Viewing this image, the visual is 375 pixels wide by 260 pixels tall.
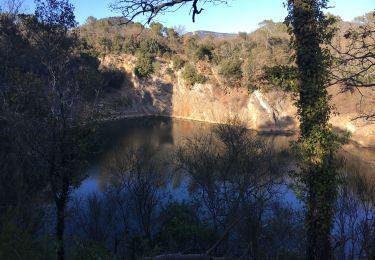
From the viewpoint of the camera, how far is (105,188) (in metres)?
22.2

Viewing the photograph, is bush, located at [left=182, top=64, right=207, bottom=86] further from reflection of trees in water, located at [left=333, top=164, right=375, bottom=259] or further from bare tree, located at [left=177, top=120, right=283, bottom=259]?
reflection of trees in water, located at [left=333, top=164, right=375, bottom=259]

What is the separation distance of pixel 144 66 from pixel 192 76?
8.65 meters

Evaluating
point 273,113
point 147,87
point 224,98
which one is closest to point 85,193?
point 273,113

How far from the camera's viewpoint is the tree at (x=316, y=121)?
7.84 metres

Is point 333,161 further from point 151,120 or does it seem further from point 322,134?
point 151,120

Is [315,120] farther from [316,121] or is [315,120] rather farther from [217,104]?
[217,104]

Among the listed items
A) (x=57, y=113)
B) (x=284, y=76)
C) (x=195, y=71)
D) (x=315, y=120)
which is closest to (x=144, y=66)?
(x=195, y=71)

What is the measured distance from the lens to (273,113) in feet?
149

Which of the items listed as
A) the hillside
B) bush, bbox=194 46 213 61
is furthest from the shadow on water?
bush, bbox=194 46 213 61

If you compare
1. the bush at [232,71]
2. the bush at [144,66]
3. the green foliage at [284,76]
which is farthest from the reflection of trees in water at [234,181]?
the bush at [144,66]

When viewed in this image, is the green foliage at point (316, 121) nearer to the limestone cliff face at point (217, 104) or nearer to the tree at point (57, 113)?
the tree at point (57, 113)

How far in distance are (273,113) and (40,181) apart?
36317 mm

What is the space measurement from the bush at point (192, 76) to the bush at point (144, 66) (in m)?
6.45

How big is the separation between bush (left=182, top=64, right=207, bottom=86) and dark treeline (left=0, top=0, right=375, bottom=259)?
92.5ft
